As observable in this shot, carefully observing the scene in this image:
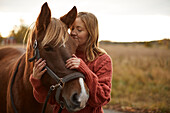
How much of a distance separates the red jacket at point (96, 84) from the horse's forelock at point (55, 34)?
35 cm

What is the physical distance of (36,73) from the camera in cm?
180

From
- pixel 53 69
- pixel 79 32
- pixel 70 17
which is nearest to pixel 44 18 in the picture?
pixel 70 17

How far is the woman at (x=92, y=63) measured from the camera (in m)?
1.77

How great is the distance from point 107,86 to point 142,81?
24.0ft

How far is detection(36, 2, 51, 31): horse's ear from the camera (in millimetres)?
1826

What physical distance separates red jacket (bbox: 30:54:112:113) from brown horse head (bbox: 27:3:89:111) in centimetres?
12

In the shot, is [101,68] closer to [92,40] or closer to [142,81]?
[92,40]

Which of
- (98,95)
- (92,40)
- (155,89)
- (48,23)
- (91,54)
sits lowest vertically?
(155,89)

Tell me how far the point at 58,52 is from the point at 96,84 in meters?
0.55

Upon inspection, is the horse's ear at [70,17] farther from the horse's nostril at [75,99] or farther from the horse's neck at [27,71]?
→ the horse's nostril at [75,99]

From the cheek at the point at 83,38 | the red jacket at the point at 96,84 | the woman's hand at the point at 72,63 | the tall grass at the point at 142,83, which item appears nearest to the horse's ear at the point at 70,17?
the cheek at the point at 83,38

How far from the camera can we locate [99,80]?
6.35ft

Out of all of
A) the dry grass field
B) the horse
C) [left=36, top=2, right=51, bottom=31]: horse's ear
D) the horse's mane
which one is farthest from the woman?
the dry grass field

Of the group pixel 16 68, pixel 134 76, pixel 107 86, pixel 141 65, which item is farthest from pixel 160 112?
pixel 141 65
